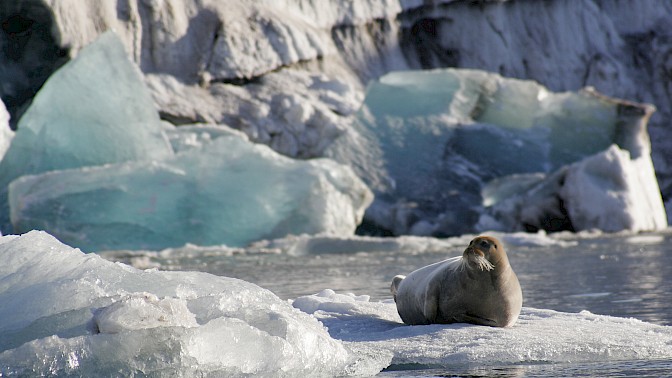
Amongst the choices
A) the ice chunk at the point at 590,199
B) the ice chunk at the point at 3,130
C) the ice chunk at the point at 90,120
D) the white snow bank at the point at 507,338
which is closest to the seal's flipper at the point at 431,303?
the white snow bank at the point at 507,338

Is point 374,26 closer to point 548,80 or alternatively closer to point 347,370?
point 548,80

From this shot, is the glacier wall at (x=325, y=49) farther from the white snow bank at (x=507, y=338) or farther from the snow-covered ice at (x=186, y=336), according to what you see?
the snow-covered ice at (x=186, y=336)

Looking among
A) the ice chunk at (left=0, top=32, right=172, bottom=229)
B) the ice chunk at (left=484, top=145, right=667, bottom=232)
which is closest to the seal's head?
the ice chunk at (left=0, top=32, right=172, bottom=229)

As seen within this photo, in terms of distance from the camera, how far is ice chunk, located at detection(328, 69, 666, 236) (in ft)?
43.3

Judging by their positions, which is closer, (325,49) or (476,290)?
(476,290)

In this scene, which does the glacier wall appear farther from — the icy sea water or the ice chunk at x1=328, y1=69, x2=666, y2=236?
the icy sea water

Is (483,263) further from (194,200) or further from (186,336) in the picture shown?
(194,200)

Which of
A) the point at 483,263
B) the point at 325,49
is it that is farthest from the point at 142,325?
the point at 325,49

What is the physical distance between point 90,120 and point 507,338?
25.8 feet

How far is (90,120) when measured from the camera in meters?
10.5

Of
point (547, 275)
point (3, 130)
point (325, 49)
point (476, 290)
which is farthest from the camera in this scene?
point (325, 49)

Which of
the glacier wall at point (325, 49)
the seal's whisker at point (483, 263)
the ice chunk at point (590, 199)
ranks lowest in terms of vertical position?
the ice chunk at point (590, 199)

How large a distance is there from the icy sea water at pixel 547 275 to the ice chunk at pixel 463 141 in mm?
2151

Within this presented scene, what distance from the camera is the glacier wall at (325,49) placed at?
12.8 m
